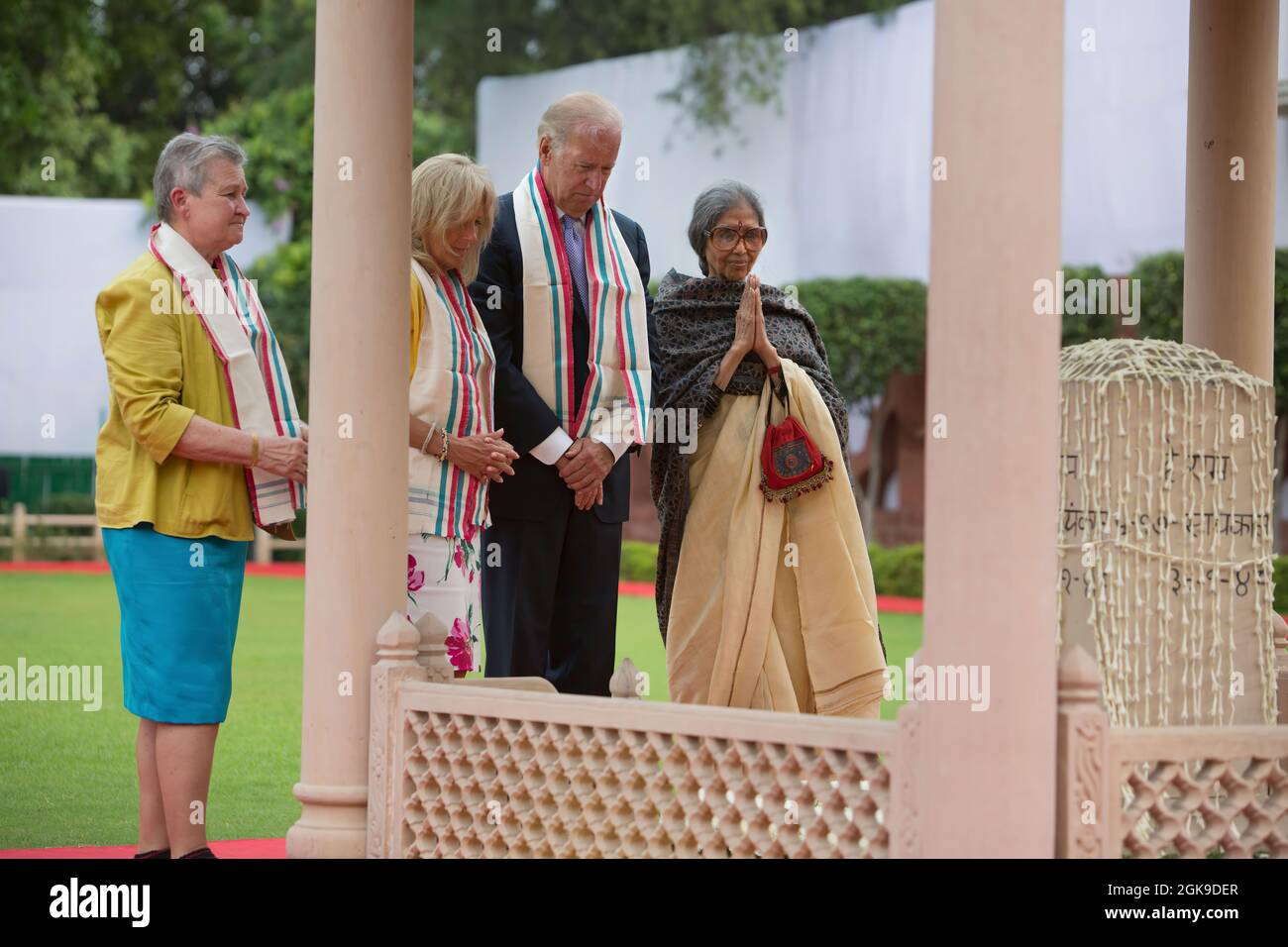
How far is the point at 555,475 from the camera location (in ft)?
18.9

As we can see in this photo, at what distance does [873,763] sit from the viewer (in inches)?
163

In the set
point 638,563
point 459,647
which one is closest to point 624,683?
point 459,647

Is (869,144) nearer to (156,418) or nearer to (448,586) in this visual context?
(448,586)

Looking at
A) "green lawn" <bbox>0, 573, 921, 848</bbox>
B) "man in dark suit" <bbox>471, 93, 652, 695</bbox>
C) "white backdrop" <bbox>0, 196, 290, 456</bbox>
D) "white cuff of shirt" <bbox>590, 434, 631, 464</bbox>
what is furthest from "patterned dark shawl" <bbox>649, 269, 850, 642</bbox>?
"white backdrop" <bbox>0, 196, 290, 456</bbox>

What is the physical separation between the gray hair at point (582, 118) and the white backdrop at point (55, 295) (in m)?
17.3

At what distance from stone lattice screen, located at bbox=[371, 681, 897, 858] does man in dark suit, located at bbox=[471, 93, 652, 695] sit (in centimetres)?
92

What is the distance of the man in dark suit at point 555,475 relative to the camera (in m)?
5.70

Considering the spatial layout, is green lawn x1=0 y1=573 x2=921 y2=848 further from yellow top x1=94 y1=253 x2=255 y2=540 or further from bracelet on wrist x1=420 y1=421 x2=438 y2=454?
bracelet on wrist x1=420 y1=421 x2=438 y2=454

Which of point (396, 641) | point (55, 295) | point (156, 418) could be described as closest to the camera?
point (396, 641)

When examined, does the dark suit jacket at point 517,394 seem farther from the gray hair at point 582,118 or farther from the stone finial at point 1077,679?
the stone finial at point 1077,679

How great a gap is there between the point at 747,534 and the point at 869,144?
57.3ft
